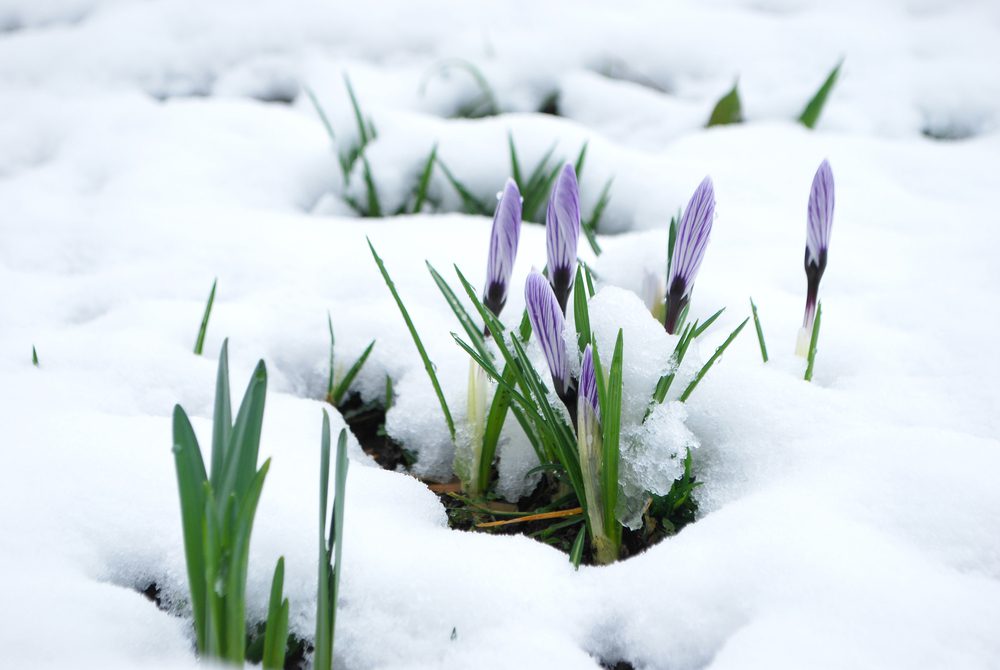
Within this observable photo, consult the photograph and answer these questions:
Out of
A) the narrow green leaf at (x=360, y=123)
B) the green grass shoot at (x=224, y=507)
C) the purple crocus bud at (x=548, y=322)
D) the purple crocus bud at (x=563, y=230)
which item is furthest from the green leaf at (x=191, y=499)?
the narrow green leaf at (x=360, y=123)

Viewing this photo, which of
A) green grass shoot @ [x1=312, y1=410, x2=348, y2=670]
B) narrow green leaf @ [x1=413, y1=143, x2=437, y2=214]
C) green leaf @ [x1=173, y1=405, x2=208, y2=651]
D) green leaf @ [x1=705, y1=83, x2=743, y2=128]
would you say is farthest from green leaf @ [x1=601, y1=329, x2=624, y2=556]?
green leaf @ [x1=705, y1=83, x2=743, y2=128]

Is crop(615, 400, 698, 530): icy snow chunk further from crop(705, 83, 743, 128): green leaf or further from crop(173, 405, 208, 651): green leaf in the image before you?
crop(705, 83, 743, 128): green leaf

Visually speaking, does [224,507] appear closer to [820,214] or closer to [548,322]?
[548,322]

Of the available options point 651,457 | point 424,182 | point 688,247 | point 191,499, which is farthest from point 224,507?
point 424,182

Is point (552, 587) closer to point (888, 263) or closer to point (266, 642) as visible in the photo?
point (266, 642)

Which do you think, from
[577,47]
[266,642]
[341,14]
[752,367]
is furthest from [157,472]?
[341,14]
